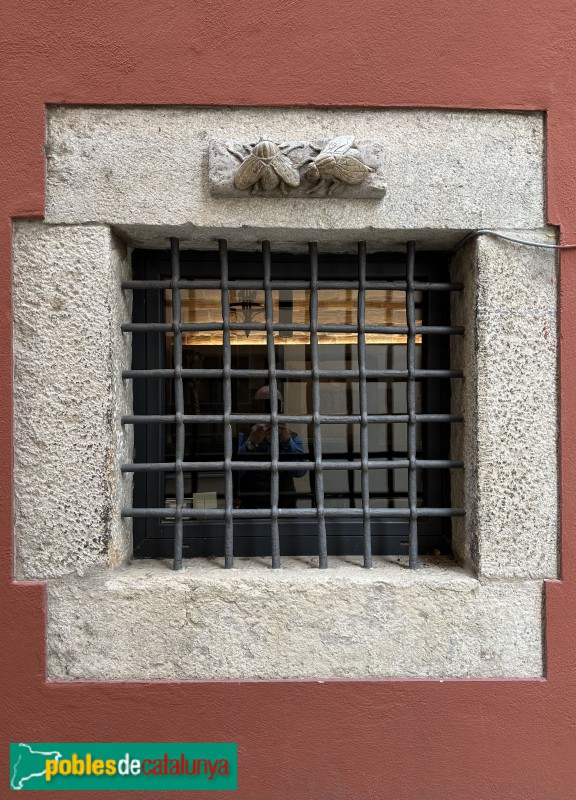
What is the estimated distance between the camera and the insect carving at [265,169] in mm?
1935

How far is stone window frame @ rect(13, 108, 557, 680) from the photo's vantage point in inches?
78.8

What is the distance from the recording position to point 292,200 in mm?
2062

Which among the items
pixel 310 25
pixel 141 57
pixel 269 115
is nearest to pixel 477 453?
pixel 269 115

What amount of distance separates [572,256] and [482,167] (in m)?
0.50

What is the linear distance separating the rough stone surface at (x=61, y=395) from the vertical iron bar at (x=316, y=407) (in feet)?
2.69

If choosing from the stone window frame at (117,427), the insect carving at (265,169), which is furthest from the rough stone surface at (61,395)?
the insect carving at (265,169)

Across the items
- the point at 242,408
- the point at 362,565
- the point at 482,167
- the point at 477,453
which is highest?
the point at 482,167

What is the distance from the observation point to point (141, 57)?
200 centimetres

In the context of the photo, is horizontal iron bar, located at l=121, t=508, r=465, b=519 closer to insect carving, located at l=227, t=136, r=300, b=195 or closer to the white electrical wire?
the white electrical wire

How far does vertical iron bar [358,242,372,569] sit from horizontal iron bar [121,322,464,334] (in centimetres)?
6

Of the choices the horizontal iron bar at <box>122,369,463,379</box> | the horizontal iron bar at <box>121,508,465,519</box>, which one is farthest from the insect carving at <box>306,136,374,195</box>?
the horizontal iron bar at <box>121,508,465,519</box>

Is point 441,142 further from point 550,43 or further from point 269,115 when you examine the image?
point 269,115

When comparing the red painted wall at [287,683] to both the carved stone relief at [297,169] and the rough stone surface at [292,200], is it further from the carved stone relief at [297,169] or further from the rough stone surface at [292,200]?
the carved stone relief at [297,169]

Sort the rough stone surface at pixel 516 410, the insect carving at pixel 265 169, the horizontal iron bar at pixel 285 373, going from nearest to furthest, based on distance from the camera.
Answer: the insect carving at pixel 265 169 < the rough stone surface at pixel 516 410 < the horizontal iron bar at pixel 285 373
